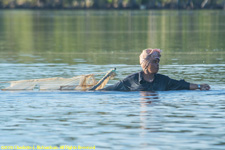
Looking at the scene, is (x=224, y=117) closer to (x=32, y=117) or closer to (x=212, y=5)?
(x=32, y=117)

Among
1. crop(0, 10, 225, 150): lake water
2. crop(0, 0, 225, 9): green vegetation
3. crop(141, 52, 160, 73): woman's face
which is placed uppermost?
crop(141, 52, 160, 73): woman's face

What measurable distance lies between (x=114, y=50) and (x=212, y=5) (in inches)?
5779

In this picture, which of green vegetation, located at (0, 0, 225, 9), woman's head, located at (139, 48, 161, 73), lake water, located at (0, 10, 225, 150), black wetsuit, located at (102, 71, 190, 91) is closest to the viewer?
lake water, located at (0, 10, 225, 150)

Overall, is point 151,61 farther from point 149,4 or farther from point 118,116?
point 149,4

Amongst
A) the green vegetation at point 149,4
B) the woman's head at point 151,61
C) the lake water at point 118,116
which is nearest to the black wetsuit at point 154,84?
the lake water at point 118,116

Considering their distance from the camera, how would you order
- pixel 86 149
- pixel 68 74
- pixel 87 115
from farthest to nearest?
pixel 68 74, pixel 87 115, pixel 86 149

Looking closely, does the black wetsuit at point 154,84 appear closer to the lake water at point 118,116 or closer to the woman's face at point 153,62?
the lake water at point 118,116

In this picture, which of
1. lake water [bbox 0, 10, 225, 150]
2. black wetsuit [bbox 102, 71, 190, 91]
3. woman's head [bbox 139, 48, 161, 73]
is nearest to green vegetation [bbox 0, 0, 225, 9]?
lake water [bbox 0, 10, 225, 150]

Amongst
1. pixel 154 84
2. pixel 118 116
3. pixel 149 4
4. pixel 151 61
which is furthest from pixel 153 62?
pixel 149 4

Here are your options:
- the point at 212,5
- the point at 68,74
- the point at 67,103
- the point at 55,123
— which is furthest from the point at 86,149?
the point at 212,5

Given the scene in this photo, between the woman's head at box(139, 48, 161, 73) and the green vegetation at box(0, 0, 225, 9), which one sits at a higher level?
the woman's head at box(139, 48, 161, 73)

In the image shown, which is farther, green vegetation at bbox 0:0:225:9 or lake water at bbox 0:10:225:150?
green vegetation at bbox 0:0:225:9

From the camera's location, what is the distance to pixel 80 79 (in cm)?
1989

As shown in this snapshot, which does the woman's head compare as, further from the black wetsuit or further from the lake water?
the lake water
